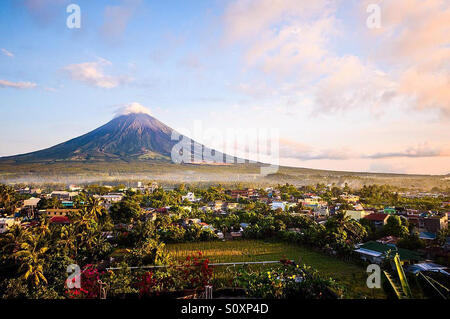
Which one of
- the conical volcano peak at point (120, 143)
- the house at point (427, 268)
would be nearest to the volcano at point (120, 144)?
the conical volcano peak at point (120, 143)

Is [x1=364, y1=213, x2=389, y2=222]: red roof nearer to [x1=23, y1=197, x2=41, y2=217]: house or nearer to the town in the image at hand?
the town

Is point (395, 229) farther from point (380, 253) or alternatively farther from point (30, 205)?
point (30, 205)

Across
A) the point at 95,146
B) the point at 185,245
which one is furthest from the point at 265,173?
the point at 185,245

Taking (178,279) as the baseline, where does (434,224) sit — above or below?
below

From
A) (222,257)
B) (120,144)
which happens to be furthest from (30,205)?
(120,144)

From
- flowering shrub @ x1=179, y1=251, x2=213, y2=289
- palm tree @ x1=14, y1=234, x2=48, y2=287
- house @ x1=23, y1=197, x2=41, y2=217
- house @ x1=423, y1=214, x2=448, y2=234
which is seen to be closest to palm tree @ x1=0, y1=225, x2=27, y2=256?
palm tree @ x1=14, y1=234, x2=48, y2=287

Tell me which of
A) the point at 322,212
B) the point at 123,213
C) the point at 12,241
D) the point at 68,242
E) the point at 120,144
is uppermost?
the point at 120,144
